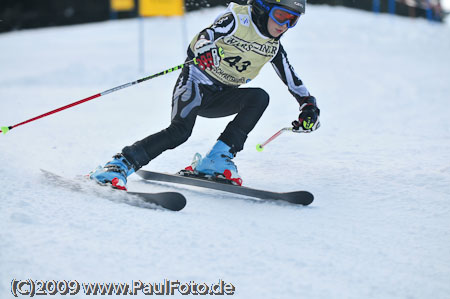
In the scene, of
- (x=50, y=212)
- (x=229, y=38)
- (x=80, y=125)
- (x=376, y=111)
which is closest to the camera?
(x=50, y=212)

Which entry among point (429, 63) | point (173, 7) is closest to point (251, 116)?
point (173, 7)

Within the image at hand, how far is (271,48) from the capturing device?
329 cm

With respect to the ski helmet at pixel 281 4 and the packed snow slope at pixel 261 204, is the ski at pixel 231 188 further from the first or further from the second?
the ski helmet at pixel 281 4

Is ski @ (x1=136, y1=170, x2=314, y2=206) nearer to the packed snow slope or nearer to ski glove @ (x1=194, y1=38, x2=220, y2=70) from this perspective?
the packed snow slope

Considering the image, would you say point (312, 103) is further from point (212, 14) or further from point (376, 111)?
point (212, 14)

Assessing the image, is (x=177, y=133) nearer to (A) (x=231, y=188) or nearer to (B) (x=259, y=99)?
(A) (x=231, y=188)

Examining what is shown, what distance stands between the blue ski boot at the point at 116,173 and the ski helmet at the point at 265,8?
3.74 ft

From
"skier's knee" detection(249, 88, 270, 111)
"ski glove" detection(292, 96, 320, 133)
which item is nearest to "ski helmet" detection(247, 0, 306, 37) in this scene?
"skier's knee" detection(249, 88, 270, 111)

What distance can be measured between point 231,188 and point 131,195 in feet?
2.15

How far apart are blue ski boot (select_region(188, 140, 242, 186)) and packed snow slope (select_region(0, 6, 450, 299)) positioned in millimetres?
132

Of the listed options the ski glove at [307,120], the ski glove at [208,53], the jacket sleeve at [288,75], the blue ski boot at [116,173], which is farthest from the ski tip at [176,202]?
the jacket sleeve at [288,75]

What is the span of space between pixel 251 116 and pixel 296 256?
4.06ft

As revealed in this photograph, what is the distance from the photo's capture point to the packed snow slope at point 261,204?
1997 millimetres

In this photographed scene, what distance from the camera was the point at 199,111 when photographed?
134 inches
